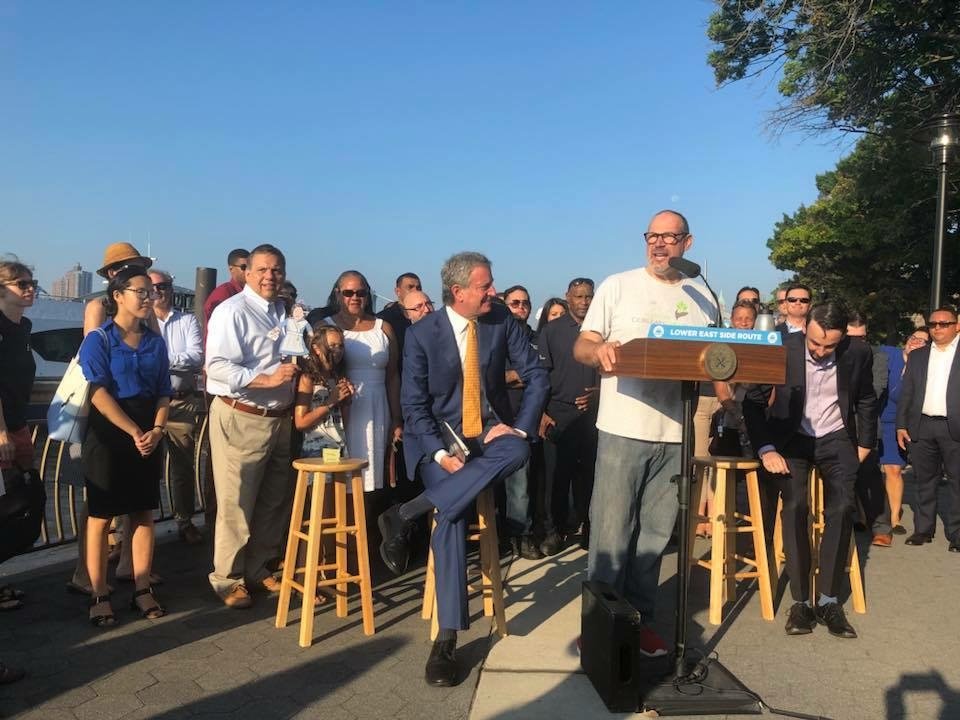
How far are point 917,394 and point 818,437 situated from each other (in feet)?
10.6

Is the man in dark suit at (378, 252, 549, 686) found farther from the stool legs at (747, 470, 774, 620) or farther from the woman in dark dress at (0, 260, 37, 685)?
the woman in dark dress at (0, 260, 37, 685)

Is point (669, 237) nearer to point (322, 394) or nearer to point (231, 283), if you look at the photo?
point (322, 394)

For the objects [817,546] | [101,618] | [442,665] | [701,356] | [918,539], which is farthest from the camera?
[918,539]

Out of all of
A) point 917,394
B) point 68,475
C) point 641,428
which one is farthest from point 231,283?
point 917,394

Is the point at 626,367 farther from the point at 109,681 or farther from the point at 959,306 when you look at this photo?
the point at 959,306

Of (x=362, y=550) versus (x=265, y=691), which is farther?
(x=362, y=550)

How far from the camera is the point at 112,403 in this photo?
4566 mm

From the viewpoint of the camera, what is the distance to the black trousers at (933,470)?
707 centimetres

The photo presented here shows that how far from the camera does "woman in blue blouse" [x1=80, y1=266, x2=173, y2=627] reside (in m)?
4.58

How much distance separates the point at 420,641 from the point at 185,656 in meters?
1.22

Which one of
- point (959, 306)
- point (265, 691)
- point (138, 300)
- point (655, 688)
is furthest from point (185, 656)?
point (959, 306)

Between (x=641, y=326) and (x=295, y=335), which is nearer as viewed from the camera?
(x=641, y=326)

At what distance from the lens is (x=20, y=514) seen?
12.1 ft

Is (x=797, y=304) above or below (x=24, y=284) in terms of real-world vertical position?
below
